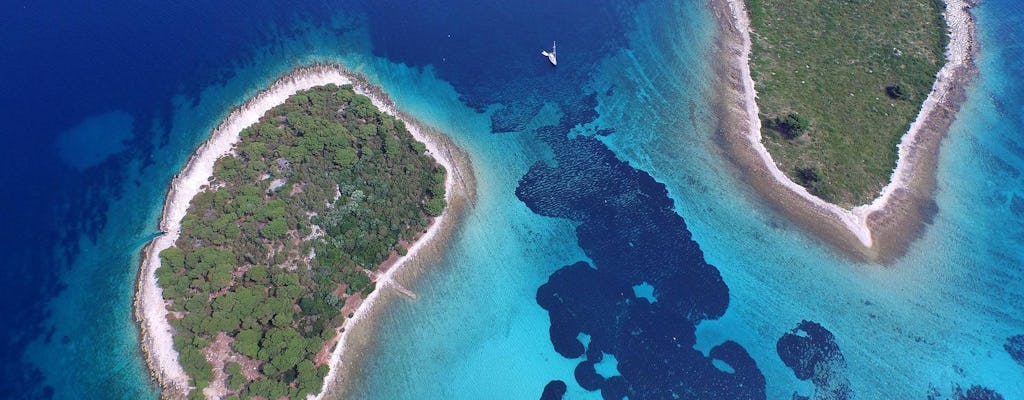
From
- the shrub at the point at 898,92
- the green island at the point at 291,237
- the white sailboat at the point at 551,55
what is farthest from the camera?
the white sailboat at the point at 551,55

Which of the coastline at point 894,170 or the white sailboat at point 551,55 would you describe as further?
the white sailboat at point 551,55

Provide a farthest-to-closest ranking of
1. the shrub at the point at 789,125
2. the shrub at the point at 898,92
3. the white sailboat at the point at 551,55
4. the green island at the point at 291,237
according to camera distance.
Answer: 1. the white sailboat at the point at 551,55
2. the shrub at the point at 898,92
3. the shrub at the point at 789,125
4. the green island at the point at 291,237

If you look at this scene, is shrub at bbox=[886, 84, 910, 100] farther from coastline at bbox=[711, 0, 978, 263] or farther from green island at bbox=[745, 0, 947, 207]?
coastline at bbox=[711, 0, 978, 263]

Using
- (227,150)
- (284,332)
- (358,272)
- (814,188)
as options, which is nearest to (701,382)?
(814,188)

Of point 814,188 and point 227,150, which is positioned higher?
point 227,150

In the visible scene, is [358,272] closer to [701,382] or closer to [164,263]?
[164,263]

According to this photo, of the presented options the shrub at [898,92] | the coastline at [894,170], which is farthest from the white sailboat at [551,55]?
the shrub at [898,92]

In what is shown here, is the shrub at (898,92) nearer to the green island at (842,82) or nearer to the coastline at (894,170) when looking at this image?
the green island at (842,82)
